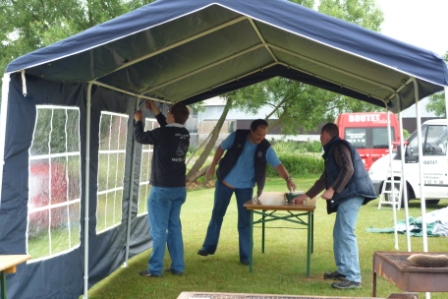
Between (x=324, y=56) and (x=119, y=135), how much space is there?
8.29 feet

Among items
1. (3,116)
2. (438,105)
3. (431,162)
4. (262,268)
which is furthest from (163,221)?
(438,105)

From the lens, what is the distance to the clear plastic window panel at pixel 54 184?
17.6 feet

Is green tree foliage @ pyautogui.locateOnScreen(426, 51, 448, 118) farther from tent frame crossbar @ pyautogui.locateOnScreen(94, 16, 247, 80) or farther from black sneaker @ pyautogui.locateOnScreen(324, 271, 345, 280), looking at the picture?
tent frame crossbar @ pyautogui.locateOnScreen(94, 16, 247, 80)

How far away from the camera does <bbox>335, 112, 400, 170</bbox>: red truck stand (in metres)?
21.1

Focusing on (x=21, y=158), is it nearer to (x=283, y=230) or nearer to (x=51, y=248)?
(x=51, y=248)

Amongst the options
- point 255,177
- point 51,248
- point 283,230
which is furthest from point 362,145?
point 51,248

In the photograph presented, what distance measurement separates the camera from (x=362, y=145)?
837 inches

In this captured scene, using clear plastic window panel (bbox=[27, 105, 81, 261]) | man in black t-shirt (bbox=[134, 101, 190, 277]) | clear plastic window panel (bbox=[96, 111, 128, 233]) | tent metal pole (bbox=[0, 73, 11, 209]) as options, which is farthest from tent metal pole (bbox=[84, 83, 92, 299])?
tent metal pole (bbox=[0, 73, 11, 209])

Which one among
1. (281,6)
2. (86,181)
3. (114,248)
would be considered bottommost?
(114,248)

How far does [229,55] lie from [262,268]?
271 cm

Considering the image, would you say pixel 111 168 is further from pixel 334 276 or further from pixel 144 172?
pixel 334 276

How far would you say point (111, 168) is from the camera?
7.69 meters

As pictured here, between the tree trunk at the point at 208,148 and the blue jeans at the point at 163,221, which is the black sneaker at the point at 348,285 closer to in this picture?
the blue jeans at the point at 163,221

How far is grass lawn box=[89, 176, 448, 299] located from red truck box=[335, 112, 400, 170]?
304 inches
